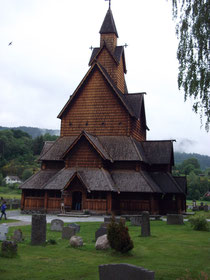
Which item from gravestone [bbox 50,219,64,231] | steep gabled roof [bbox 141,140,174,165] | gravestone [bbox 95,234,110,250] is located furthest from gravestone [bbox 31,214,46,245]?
steep gabled roof [bbox 141,140,174,165]

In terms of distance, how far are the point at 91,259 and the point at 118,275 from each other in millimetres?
4664

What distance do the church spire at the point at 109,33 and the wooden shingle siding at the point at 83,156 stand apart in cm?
1435

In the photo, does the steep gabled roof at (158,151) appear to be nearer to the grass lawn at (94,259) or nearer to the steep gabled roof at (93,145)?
the steep gabled roof at (93,145)

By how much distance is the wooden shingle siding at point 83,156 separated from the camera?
31.7m

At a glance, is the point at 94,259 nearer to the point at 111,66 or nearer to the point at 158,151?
the point at 158,151

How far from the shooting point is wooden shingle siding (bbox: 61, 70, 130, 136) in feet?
113

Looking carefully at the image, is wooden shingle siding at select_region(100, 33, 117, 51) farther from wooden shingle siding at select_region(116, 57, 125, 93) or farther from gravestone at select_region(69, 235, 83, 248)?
gravestone at select_region(69, 235, 83, 248)

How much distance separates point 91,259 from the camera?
11.1 metres

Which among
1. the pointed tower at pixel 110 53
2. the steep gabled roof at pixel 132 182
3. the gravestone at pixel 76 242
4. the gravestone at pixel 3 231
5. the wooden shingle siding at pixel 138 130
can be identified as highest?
the pointed tower at pixel 110 53

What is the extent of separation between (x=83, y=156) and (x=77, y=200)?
4481mm

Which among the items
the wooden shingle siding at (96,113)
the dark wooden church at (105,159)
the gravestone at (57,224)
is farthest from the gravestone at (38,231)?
the wooden shingle siding at (96,113)

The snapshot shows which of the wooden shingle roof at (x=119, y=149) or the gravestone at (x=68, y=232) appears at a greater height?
the wooden shingle roof at (x=119, y=149)

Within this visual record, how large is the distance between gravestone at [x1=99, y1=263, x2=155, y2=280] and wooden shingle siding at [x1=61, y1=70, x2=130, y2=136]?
2762cm

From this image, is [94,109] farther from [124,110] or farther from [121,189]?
[121,189]
